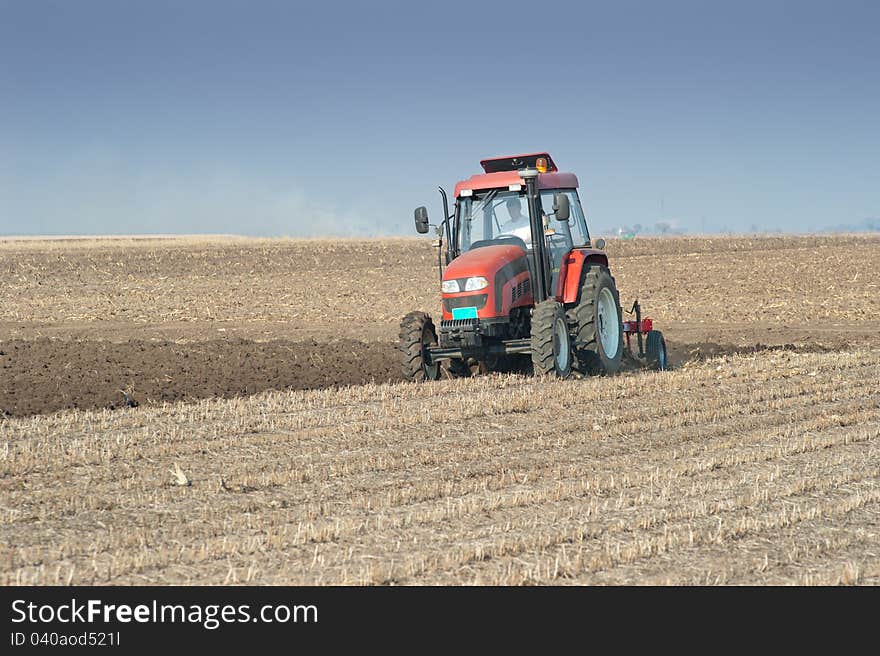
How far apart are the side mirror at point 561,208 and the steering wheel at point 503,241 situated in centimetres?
106

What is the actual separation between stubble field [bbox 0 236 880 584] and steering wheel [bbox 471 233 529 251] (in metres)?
1.71

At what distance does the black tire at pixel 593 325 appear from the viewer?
12.9 m

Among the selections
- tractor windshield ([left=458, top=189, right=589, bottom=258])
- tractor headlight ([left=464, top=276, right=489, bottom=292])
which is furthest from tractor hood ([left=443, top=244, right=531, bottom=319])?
tractor windshield ([left=458, top=189, right=589, bottom=258])

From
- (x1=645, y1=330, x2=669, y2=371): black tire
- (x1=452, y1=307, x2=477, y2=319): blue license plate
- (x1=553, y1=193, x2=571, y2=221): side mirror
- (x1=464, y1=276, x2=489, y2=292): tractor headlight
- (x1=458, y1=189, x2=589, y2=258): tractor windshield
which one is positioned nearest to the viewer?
(x1=553, y1=193, x2=571, y2=221): side mirror

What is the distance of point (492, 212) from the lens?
13141mm

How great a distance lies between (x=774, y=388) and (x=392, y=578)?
7.91 m

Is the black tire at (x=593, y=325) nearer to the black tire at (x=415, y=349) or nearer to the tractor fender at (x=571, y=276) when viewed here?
the tractor fender at (x=571, y=276)

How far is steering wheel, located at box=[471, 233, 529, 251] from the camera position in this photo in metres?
13.0

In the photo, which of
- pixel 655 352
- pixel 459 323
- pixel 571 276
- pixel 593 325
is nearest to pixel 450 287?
pixel 459 323

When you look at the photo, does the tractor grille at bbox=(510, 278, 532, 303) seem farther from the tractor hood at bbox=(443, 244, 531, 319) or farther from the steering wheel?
the steering wheel

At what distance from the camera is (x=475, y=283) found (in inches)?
475

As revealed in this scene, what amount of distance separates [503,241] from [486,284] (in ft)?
4.13
